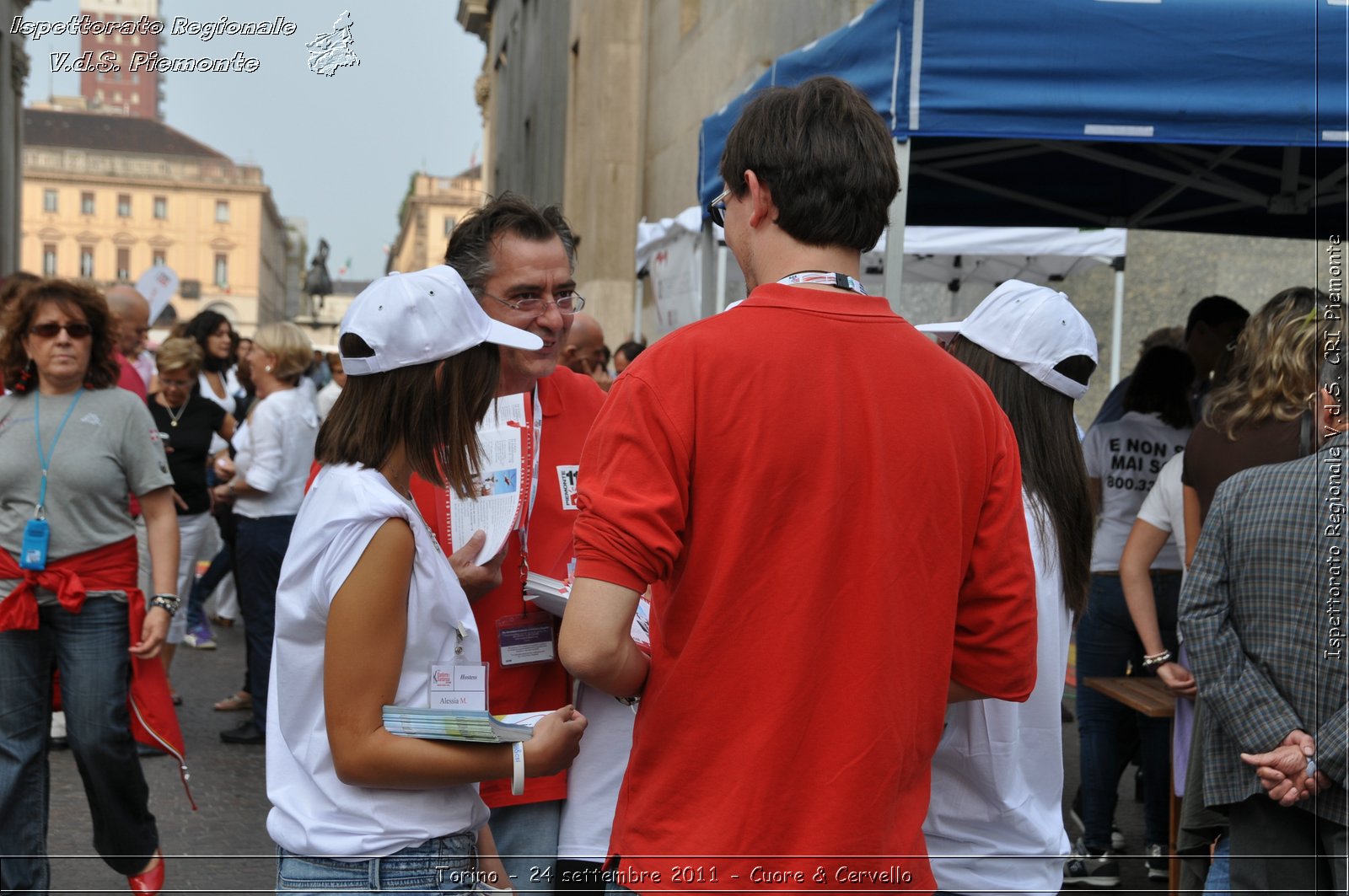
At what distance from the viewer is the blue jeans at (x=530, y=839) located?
2.69m

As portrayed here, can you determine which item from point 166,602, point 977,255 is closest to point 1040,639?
point 166,602

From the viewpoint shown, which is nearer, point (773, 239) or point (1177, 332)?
point (773, 239)

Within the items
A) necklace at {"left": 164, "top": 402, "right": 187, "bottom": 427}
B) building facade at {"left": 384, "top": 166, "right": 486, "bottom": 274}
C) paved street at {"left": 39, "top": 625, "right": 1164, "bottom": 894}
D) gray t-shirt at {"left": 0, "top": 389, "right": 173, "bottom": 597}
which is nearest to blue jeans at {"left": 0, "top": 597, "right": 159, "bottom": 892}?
gray t-shirt at {"left": 0, "top": 389, "right": 173, "bottom": 597}

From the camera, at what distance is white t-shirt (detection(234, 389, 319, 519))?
7102mm

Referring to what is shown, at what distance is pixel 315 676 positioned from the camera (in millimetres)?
2105

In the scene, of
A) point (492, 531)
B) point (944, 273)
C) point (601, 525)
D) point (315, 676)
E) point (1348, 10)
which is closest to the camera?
point (601, 525)

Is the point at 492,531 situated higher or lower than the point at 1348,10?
lower

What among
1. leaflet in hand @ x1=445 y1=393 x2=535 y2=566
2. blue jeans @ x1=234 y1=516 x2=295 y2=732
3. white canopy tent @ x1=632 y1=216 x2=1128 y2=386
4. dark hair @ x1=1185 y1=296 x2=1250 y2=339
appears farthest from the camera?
white canopy tent @ x1=632 y1=216 x2=1128 y2=386

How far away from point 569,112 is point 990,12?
19225 millimetres

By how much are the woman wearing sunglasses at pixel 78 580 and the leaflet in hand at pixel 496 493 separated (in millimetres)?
2122

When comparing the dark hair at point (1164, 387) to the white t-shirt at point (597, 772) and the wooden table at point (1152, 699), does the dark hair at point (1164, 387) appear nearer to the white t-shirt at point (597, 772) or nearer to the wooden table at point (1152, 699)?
the wooden table at point (1152, 699)

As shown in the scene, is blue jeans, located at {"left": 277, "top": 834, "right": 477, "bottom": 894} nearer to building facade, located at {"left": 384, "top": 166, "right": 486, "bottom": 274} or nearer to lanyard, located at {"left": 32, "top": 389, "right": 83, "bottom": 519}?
lanyard, located at {"left": 32, "top": 389, "right": 83, "bottom": 519}

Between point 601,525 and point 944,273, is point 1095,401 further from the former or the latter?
point 601,525

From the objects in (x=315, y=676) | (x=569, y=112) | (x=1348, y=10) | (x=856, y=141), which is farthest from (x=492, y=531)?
(x=569, y=112)
